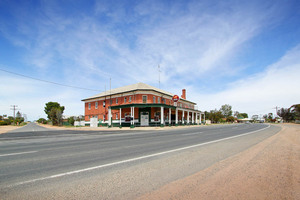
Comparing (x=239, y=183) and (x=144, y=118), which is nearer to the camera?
(x=239, y=183)

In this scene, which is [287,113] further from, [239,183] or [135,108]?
[239,183]

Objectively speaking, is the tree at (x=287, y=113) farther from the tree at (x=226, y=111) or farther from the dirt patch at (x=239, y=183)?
the dirt patch at (x=239, y=183)

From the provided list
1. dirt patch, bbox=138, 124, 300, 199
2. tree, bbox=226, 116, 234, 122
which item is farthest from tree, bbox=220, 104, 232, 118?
dirt patch, bbox=138, 124, 300, 199

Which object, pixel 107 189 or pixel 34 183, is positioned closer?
pixel 107 189

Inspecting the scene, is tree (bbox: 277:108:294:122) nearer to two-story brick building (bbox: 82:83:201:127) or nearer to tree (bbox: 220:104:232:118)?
tree (bbox: 220:104:232:118)

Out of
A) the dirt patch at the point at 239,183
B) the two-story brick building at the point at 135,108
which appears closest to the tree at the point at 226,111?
the two-story brick building at the point at 135,108

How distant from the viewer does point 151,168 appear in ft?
15.2

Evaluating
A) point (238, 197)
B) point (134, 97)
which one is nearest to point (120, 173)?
point (238, 197)

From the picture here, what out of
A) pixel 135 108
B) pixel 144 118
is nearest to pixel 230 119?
pixel 144 118

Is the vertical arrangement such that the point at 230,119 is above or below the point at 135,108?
below

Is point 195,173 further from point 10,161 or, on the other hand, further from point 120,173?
point 10,161

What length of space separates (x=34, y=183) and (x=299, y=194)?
5.25 metres

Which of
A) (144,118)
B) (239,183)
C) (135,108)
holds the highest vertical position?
(135,108)

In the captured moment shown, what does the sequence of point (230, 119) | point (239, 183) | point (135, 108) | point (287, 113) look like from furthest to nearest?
1. point (230, 119)
2. point (287, 113)
3. point (135, 108)
4. point (239, 183)
